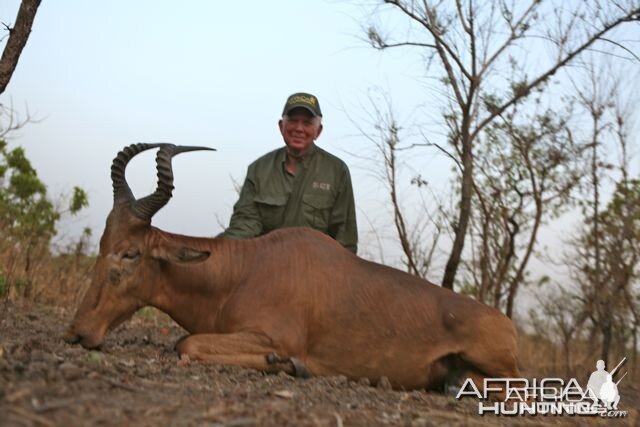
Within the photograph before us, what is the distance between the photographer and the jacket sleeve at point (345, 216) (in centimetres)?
828

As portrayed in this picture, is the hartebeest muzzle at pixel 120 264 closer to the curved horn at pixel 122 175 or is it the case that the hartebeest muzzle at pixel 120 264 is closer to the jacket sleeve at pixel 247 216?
the curved horn at pixel 122 175

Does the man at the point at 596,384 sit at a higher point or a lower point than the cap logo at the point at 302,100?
lower

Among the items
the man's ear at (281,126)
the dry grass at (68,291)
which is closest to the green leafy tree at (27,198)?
the dry grass at (68,291)

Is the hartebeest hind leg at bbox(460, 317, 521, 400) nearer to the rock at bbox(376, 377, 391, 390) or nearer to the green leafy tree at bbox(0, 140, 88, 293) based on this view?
the rock at bbox(376, 377, 391, 390)

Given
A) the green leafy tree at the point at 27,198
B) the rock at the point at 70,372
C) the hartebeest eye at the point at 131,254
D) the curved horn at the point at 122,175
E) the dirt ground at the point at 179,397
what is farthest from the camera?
the green leafy tree at the point at 27,198

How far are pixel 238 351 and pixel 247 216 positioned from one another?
2481 millimetres

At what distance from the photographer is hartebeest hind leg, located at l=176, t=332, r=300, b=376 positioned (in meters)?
5.63

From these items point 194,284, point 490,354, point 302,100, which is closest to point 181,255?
point 194,284

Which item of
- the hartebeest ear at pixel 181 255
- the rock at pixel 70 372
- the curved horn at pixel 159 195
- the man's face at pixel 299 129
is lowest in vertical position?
the rock at pixel 70 372

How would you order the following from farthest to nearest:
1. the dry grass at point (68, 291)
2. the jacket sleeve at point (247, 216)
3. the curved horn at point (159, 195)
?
the dry grass at point (68, 291) → the jacket sleeve at point (247, 216) → the curved horn at point (159, 195)

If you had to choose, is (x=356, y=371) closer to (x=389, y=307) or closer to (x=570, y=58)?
(x=389, y=307)

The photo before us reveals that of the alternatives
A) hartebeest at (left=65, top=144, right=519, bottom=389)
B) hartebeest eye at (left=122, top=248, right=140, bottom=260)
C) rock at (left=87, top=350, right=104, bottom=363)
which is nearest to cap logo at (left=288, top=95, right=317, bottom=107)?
hartebeest at (left=65, top=144, right=519, bottom=389)

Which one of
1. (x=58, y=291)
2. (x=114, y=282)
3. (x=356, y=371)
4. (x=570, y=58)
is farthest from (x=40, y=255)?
(x=570, y=58)

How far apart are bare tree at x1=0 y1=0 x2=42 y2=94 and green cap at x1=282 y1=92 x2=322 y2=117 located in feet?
8.61
